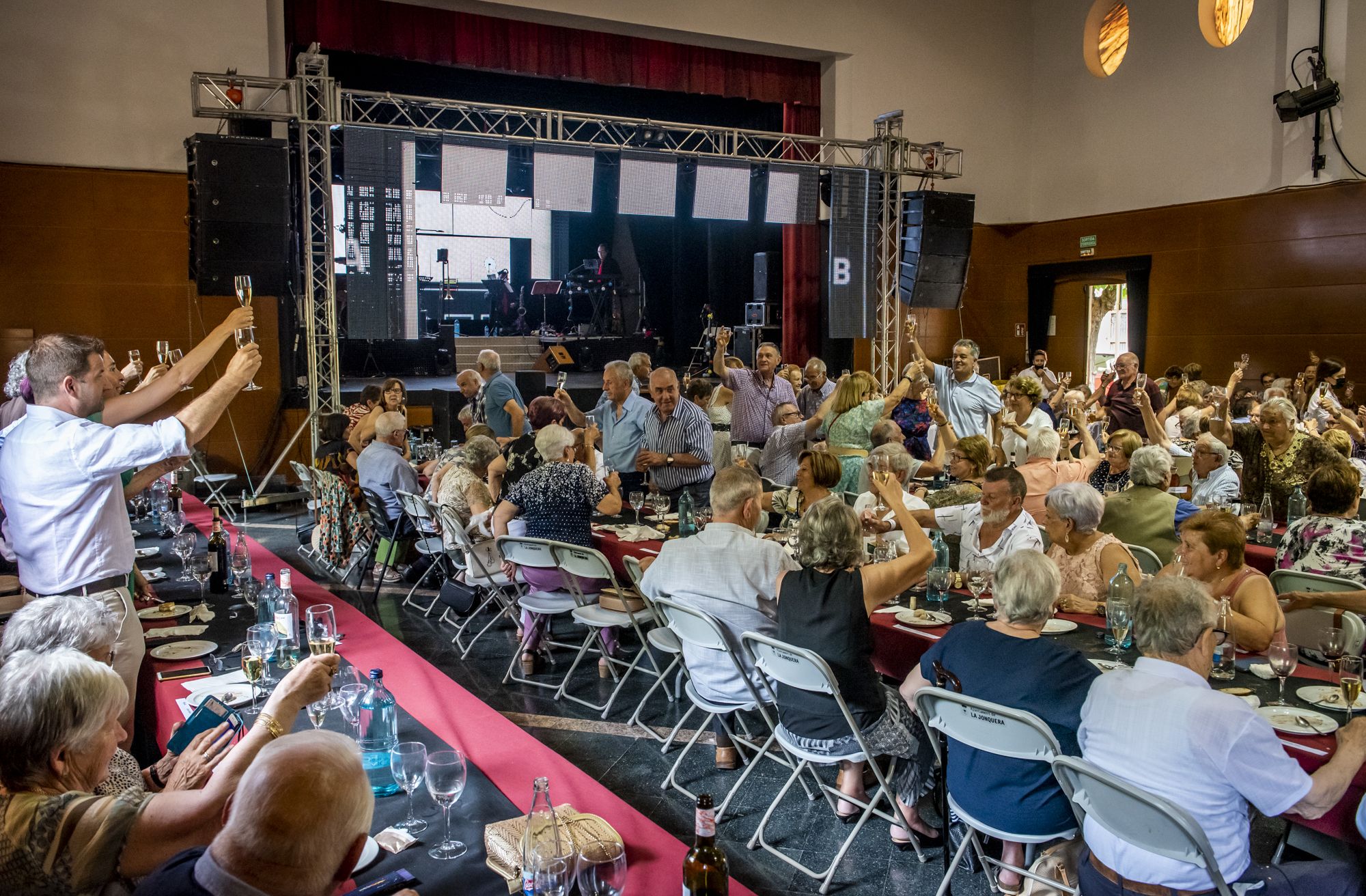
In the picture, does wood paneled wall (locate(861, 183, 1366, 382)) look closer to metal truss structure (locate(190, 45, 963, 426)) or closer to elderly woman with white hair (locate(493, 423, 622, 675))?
metal truss structure (locate(190, 45, 963, 426))

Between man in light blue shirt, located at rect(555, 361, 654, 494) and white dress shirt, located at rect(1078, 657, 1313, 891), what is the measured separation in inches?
183

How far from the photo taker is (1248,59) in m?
12.7

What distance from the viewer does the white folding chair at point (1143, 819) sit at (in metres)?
2.19

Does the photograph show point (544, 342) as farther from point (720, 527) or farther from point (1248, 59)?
point (720, 527)

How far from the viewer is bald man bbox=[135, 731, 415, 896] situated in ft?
4.93

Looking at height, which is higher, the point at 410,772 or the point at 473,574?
the point at 410,772

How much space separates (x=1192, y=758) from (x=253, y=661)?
7.94ft

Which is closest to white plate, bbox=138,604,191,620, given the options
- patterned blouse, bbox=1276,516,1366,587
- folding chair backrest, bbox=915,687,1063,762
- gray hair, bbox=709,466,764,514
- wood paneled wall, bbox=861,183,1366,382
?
gray hair, bbox=709,466,764,514

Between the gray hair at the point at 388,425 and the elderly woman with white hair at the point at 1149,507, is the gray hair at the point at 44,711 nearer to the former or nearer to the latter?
the elderly woman with white hair at the point at 1149,507

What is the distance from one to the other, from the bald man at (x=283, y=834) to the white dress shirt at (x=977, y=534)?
9.68 feet

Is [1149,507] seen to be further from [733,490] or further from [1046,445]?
[733,490]

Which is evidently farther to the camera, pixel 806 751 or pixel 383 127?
pixel 383 127

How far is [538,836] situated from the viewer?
6.00 feet

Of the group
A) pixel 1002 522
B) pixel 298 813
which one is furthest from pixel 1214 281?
pixel 298 813
